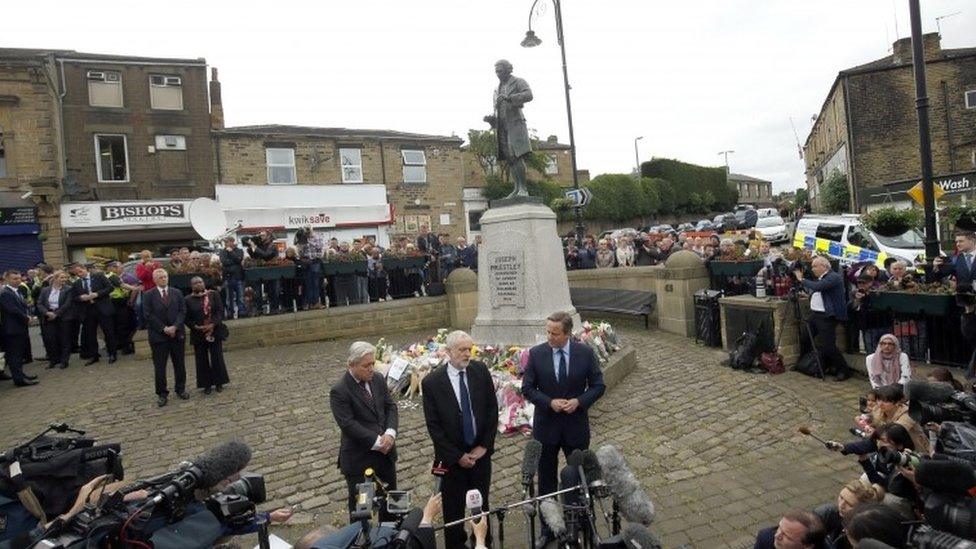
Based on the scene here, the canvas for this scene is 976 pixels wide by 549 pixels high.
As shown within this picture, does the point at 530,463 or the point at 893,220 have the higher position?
the point at 893,220

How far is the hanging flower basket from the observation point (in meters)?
13.3

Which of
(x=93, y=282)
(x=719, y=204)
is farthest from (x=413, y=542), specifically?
(x=719, y=204)

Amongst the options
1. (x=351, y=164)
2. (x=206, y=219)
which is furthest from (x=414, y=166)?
(x=206, y=219)

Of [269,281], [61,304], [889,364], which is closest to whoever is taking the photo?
[889,364]

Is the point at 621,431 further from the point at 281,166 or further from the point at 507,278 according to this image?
the point at 281,166

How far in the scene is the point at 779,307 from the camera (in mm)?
8828

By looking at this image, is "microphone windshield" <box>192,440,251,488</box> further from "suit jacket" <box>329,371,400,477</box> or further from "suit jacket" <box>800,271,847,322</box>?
"suit jacket" <box>800,271,847,322</box>

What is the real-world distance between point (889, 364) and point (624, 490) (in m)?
4.87

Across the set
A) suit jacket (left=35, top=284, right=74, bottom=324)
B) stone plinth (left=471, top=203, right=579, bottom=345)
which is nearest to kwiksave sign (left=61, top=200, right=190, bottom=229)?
suit jacket (left=35, top=284, right=74, bottom=324)

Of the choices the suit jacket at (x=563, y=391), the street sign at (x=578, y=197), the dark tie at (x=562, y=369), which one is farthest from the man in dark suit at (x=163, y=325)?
the street sign at (x=578, y=197)

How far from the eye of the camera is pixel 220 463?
120 inches

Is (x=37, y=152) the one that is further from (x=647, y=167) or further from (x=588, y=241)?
(x=647, y=167)

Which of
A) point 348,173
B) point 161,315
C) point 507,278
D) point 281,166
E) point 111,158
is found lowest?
point 161,315

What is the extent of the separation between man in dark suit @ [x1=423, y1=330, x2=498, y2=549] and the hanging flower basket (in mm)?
13195
